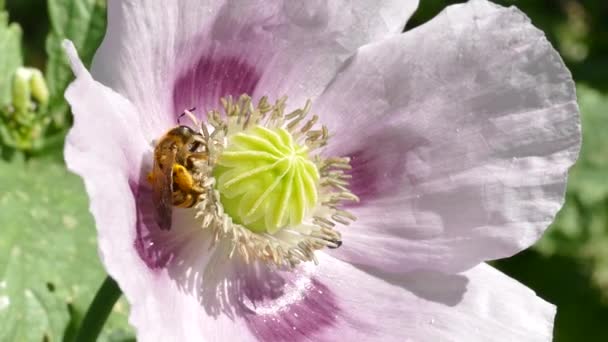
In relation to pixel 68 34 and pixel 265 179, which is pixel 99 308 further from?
pixel 68 34

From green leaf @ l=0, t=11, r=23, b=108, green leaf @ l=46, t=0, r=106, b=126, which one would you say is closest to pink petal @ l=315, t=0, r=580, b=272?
green leaf @ l=46, t=0, r=106, b=126

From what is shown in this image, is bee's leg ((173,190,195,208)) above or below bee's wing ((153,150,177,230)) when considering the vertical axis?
below

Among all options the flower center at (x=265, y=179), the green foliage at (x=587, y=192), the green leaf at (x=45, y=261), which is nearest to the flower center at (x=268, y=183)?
the flower center at (x=265, y=179)

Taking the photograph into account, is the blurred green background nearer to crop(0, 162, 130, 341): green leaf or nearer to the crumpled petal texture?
crop(0, 162, 130, 341): green leaf

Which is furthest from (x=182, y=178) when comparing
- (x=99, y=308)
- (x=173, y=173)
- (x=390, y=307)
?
(x=390, y=307)

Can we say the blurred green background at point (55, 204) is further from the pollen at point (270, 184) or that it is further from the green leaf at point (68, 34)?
the pollen at point (270, 184)

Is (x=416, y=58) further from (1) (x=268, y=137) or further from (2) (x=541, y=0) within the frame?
(2) (x=541, y=0)
